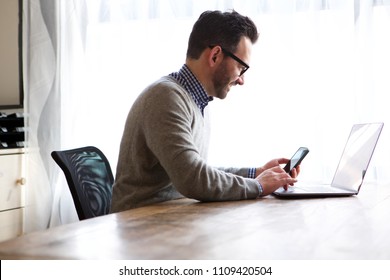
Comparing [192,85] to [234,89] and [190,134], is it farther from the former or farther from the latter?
[234,89]

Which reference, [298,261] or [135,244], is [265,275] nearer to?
[298,261]

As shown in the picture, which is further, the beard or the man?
the beard

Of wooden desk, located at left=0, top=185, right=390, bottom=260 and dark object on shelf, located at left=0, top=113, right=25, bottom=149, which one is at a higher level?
wooden desk, located at left=0, top=185, right=390, bottom=260

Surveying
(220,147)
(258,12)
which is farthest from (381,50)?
(220,147)

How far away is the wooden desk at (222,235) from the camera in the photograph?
94 centimetres

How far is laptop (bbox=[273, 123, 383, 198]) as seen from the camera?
1751mm

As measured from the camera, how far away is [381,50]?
8.87 feet

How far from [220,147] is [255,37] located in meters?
1.03

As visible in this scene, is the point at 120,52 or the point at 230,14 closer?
the point at 230,14

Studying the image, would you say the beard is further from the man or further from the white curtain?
the white curtain

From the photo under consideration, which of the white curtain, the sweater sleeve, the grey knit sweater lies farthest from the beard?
the white curtain

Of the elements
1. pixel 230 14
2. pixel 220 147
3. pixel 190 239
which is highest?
pixel 230 14

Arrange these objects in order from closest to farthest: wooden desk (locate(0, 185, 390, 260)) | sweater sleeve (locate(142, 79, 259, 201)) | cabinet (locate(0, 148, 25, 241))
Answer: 1. wooden desk (locate(0, 185, 390, 260))
2. sweater sleeve (locate(142, 79, 259, 201))
3. cabinet (locate(0, 148, 25, 241))

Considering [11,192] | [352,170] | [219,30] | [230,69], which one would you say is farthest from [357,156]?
[11,192]
